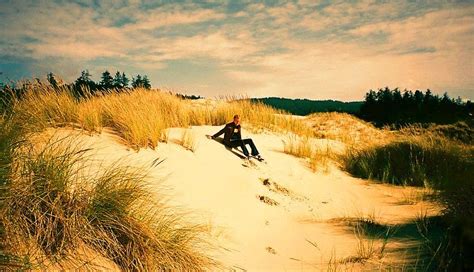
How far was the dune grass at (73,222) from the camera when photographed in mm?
2938

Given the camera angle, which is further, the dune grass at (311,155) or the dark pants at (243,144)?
the dune grass at (311,155)

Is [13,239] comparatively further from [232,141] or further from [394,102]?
[394,102]

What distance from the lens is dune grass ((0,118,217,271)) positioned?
2.94 m

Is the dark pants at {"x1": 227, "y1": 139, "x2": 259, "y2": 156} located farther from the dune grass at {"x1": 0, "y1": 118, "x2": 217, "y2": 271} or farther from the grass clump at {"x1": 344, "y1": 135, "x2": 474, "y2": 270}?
the dune grass at {"x1": 0, "y1": 118, "x2": 217, "y2": 271}

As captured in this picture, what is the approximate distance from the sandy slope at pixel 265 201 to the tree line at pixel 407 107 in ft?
75.4

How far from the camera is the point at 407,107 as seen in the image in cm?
3878

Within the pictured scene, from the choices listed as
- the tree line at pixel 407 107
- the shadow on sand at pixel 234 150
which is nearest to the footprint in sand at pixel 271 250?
the shadow on sand at pixel 234 150

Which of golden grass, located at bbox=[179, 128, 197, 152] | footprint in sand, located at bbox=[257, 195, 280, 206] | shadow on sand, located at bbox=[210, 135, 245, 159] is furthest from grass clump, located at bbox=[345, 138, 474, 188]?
golden grass, located at bbox=[179, 128, 197, 152]

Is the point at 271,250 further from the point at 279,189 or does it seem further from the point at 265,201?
the point at 279,189

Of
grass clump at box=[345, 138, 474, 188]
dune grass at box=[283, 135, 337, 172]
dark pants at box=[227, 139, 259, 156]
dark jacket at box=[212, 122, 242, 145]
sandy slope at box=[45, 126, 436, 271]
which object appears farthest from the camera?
dune grass at box=[283, 135, 337, 172]

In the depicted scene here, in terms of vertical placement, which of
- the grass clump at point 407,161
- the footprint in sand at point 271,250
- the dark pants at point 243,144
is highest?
the dark pants at point 243,144

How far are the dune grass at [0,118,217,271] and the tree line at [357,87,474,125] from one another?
28380 millimetres

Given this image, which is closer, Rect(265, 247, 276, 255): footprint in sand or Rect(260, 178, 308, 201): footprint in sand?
Rect(265, 247, 276, 255): footprint in sand

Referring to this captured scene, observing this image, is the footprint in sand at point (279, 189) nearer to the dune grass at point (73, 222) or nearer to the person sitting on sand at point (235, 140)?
the person sitting on sand at point (235, 140)
